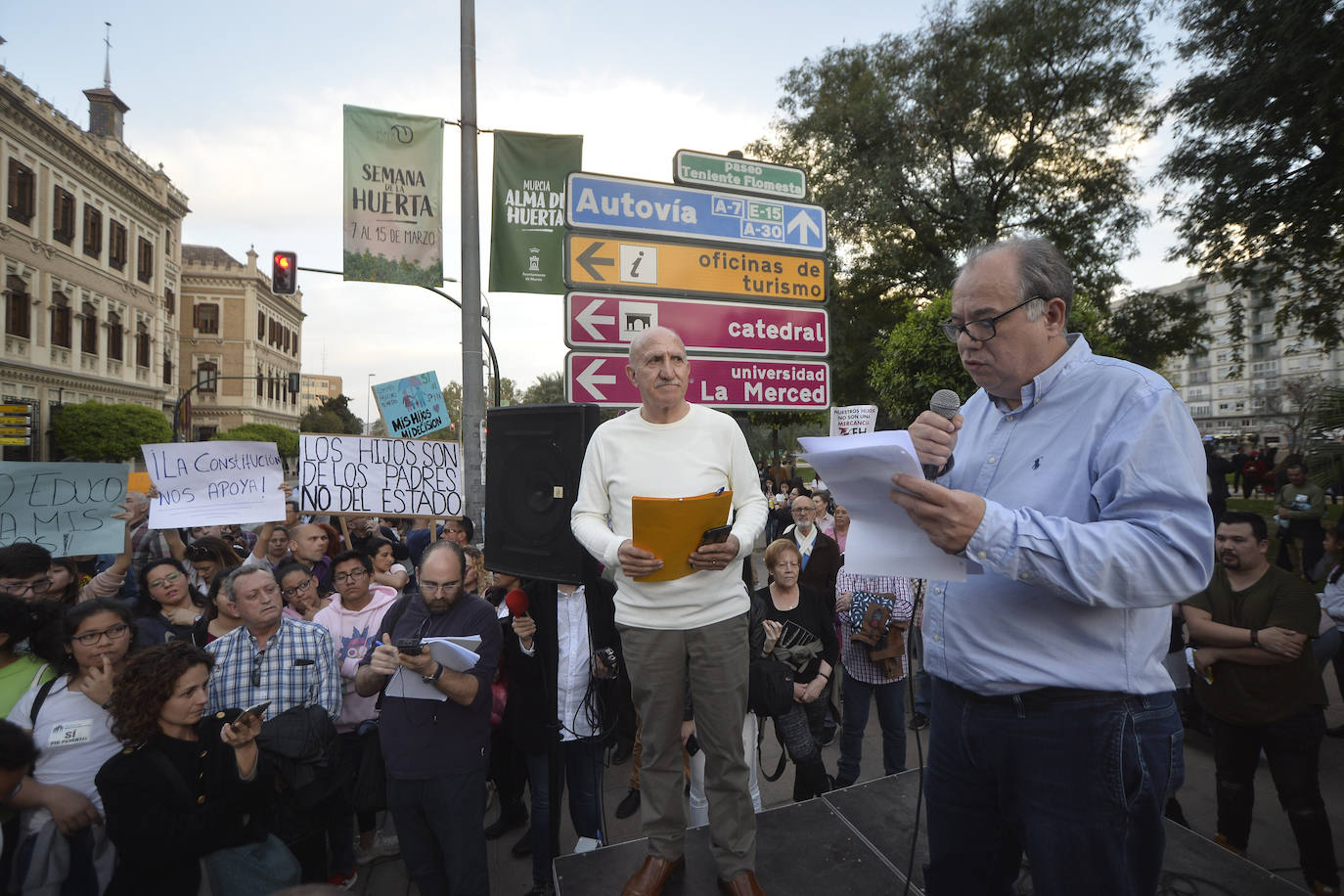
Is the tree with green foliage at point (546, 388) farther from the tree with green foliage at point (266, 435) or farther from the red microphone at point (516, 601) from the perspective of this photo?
the red microphone at point (516, 601)

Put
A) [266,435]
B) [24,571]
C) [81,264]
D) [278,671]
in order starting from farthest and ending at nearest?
[266,435] < [81,264] < [24,571] < [278,671]

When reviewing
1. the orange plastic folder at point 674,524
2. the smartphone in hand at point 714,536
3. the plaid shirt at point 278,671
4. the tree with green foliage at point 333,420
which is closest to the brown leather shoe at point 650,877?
the orange plastic folder at point 674,524

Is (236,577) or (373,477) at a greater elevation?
(373,477)

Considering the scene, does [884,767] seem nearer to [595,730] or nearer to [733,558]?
[595,730]

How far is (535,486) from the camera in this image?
11.0 feet

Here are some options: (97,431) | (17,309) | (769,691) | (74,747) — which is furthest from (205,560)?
(17,309)

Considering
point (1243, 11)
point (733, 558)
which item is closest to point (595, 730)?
point (733, 558)

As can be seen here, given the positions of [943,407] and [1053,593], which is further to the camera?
[943,407]

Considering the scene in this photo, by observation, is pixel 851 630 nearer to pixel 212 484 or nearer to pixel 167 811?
pixel 167 811

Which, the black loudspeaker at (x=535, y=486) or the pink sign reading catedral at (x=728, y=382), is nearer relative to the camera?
the black loudspeaker at (x=535, y=486)

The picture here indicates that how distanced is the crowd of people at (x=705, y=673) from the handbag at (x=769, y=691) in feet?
0.06

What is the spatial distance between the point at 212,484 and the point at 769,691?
5.06 m

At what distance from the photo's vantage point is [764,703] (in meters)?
3.58

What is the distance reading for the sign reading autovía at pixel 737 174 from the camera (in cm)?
514
